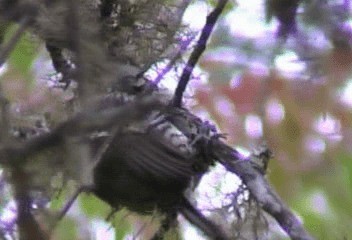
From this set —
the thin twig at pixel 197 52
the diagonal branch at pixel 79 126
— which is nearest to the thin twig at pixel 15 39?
the diagonal branch at pixel 79 126

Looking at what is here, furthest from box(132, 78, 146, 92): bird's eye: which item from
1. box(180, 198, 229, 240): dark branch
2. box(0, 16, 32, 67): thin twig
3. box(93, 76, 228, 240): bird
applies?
box(0, 16, 32, 67): thin twig

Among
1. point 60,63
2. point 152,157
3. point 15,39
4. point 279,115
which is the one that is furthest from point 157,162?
point 279,115

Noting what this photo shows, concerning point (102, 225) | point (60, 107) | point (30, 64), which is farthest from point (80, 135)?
point (102, 225)

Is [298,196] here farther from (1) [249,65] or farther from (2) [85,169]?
(2) [85,169]

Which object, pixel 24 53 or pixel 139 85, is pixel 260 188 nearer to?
pixel 139 85

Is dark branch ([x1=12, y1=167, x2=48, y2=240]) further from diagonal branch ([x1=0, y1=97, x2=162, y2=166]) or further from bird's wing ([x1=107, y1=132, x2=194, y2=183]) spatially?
bird's wing ([x1=107, y1=132, x2=194, y2=183])
